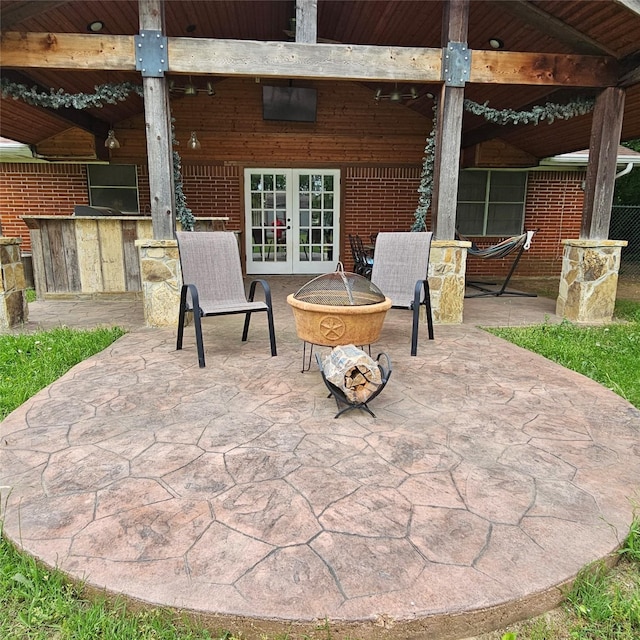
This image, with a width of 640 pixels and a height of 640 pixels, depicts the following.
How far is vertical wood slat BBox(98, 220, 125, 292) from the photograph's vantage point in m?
5.57

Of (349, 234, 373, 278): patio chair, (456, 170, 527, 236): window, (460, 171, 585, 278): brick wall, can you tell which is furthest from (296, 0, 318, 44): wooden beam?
(460, 171, 585, 278): brick wall

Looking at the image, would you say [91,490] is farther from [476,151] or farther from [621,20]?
[476,151]

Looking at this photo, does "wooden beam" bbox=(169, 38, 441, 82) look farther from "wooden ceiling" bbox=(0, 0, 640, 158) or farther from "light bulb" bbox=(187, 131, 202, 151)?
"light bulb" bbox=(187, 131, 202, 151)

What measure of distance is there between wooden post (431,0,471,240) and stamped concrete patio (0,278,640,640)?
1963 millimetres

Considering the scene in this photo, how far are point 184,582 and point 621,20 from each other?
5077mm

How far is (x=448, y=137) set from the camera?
4.28 metres

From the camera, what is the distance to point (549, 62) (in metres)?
4.25

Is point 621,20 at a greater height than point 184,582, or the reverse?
point 621,20

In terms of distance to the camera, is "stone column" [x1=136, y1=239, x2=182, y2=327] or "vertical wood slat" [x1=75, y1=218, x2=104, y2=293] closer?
"stone column" [x1=136, y1=239, x2=182, y2=327]

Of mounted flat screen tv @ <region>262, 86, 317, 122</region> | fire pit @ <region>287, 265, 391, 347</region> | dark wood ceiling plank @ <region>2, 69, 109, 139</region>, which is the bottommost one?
fire pit @ <region>287, 265, 391, 347</region>

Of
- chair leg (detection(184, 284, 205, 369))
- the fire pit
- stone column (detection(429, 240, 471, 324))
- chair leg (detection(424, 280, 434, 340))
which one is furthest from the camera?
stone column (detection(429, 240, 471, 324))

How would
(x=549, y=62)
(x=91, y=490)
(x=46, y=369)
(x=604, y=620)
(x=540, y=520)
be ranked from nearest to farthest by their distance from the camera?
(x=604, y=620) < (x=540, y=520) < (x=91, y=490) < (x=46, y=369) < (x=549, y=62)

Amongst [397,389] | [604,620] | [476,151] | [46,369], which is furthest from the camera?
[476,151]

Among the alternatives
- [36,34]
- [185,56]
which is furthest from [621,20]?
[36,34]
